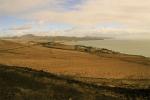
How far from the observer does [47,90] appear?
17672 millimetres

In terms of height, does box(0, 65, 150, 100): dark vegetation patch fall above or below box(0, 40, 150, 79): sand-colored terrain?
above

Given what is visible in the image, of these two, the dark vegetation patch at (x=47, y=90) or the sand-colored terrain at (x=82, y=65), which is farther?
the sand-colored terrain at (x=82, y=65)

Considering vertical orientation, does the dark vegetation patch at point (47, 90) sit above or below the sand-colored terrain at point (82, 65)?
above

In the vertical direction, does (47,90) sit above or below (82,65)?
above

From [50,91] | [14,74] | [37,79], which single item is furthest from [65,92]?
[14,74]

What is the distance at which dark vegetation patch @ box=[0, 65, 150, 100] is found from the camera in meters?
16.8

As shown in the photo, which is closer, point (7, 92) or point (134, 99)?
point (7, 92)

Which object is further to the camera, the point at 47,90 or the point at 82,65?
the point at 82,65

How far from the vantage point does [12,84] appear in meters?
18.1

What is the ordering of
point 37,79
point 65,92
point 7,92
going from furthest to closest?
point 37,79 < point 65,92 < point 7,92

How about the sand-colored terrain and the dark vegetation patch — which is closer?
the dark vegetation patch

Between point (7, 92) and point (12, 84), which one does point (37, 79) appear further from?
point (7, 92)

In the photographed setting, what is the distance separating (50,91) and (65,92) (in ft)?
2.64

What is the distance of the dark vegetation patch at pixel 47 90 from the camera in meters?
16.8
